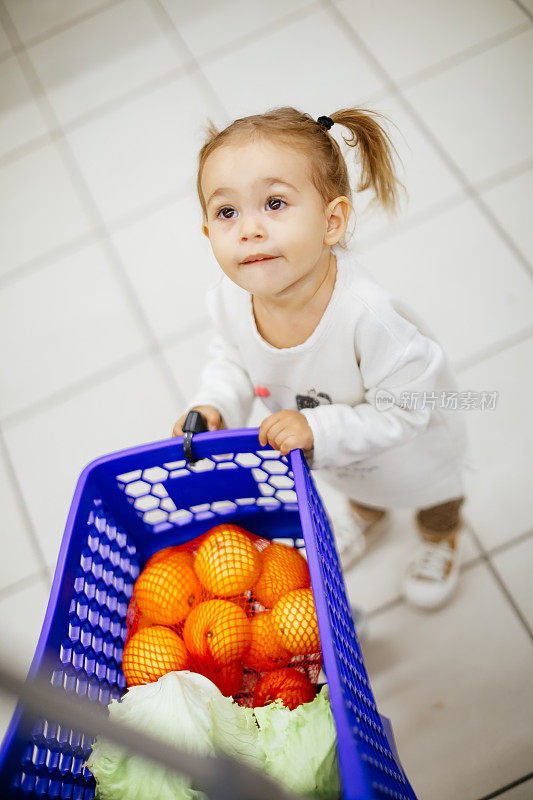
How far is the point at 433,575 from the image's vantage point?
45.3 inches

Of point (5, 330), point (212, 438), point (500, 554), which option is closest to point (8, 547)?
point (5, 330)

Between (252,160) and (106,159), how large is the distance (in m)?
1.27

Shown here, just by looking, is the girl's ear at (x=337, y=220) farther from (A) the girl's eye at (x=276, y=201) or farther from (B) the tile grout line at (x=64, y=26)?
(B) the tile grout line at (x=64, y=26)

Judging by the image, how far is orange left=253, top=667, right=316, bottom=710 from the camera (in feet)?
2.25

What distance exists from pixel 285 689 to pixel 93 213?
4.78ft

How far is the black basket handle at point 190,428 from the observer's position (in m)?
0.73

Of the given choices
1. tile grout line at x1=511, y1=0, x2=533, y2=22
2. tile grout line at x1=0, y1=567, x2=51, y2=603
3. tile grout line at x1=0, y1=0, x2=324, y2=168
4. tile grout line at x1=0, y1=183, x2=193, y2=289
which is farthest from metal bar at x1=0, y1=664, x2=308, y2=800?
tile grout line at x1=511, y1=0, x2=533, y2=22

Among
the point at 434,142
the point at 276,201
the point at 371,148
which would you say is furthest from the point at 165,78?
the point at 276,201

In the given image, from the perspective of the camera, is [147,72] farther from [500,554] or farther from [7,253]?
[500,554]

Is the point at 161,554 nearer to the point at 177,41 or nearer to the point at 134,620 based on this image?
the point at 134,620

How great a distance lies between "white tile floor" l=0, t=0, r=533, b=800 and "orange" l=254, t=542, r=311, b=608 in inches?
18.3

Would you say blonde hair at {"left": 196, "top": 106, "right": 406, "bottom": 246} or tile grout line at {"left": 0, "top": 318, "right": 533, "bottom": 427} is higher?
tile grout line at {"left": 0, "top": 318, "right": 533, "bottom": 427}

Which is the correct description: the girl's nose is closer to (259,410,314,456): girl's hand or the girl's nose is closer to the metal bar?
(259,410,314,456): girl's hand

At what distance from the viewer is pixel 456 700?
109 cm
